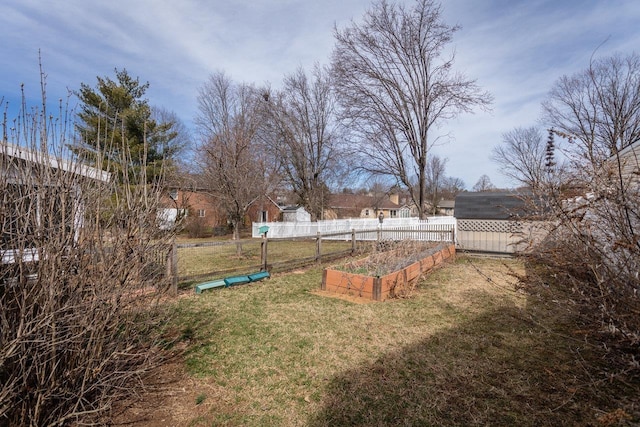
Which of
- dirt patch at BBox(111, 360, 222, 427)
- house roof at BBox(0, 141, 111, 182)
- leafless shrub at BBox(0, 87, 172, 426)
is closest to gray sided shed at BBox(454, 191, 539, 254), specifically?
dirt patch at BBox(111, 360, 222, 427)

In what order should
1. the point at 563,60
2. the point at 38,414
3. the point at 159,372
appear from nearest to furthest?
the point at 38,414 < the point at 159,372 < the point at 563,60

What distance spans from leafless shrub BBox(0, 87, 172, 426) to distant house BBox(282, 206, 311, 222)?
33.8 metres

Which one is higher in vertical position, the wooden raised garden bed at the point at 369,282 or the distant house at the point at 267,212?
the distant house at the point at 267,212

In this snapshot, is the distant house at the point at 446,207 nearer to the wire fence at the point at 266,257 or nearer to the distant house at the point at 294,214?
the distant house at the point at 294,214

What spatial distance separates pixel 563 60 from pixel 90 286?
61.2ft

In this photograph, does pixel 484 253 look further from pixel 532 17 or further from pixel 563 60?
pixel 563 60

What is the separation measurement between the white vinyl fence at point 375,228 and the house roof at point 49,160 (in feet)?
37.0

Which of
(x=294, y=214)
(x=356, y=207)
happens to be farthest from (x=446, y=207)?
(x=294, y=214)

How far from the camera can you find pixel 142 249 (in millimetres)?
3057

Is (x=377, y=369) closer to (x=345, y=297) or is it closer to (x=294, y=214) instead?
(x=345, y=297)

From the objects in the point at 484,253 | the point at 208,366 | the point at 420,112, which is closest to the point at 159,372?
the point at 208,366

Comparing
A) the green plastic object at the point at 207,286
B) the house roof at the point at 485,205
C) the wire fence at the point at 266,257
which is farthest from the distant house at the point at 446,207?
the green plastic object at the point at 207,286

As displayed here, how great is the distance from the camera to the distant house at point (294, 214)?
37.2m

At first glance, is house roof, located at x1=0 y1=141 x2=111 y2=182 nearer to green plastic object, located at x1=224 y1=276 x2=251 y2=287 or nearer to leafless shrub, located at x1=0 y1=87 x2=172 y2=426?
leafless shrub, located at x1=0 y1=87 x2=172 y2=426
